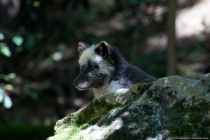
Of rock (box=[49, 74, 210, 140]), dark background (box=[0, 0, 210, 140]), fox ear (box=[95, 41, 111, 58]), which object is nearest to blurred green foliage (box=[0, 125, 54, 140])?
fox ear (box=[95, 41, 111, 58])

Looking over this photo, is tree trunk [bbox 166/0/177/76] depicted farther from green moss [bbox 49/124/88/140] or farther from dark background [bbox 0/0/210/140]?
green moss [bbox 49/124/88/140]

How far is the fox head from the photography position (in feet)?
20.6

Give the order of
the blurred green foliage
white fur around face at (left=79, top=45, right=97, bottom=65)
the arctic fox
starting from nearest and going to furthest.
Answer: the arctic fox, white fur around face at (left=79, top=45, right=97, bottom=65), the blurred green foliage

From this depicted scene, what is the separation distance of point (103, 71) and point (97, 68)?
157mm

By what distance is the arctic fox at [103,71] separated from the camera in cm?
614

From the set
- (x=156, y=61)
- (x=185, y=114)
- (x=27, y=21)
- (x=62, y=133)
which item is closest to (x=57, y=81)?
(x=27, y=21)

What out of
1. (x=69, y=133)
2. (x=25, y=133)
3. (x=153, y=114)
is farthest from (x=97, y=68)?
(x=25, y=133)

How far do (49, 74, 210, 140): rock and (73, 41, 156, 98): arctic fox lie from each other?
2192mm

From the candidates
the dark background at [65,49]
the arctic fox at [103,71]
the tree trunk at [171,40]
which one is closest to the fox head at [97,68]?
the arctic fox at [103,71]

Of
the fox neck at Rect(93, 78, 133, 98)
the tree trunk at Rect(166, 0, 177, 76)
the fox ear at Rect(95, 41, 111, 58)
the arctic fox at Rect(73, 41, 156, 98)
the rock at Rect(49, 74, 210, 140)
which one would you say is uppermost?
the tree trunk at Rect(166, 0, 177, 76)

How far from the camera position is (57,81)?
15227 mm

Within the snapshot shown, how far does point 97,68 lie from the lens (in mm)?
6402

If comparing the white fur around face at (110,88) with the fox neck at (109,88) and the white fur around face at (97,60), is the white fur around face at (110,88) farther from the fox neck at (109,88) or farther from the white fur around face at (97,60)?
the white fur around face at (97,60)

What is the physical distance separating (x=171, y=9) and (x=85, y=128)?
884cm
